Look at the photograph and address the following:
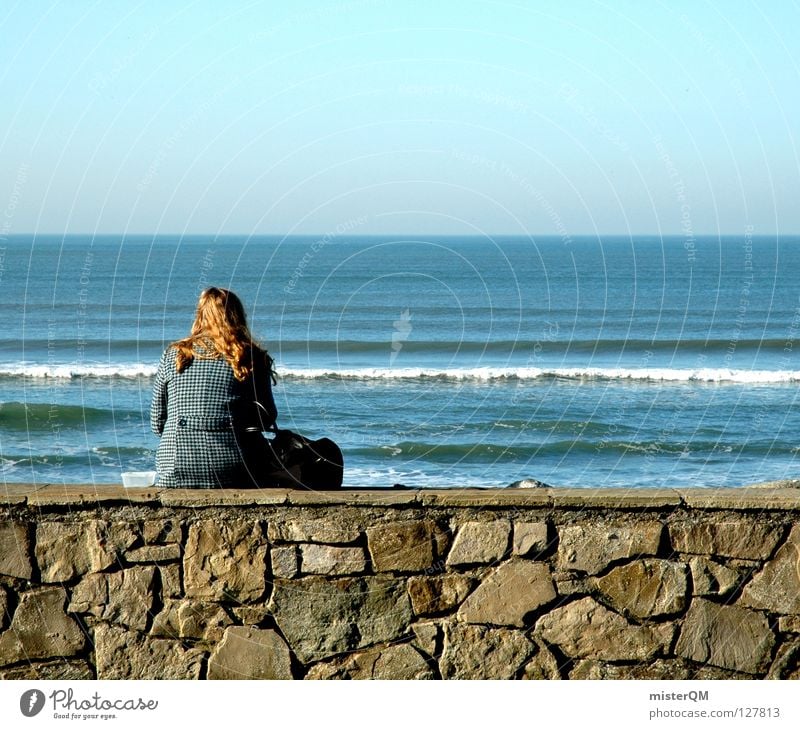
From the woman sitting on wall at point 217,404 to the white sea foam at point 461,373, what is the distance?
1514 cm

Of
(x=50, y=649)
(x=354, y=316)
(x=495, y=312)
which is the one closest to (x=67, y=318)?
(x=354, y=316)

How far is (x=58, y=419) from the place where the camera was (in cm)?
1532

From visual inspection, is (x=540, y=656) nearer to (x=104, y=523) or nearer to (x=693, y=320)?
(x=104, y=523)

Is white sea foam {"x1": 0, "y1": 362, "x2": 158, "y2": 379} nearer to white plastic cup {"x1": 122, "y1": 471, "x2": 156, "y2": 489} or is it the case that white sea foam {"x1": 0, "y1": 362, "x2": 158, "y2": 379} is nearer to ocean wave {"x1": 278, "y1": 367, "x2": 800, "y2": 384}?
ocean wave {"x1": 278, "y1": 367, "x2": 800, "y2": 384}

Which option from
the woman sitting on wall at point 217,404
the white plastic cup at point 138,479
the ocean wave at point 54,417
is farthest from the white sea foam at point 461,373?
the woman sitting on wall at point 217,404

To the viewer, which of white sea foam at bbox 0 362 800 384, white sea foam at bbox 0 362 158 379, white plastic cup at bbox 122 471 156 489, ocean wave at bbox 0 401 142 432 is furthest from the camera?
white sea foam at bbox 0 362 800 384

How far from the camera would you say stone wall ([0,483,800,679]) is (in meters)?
4.04

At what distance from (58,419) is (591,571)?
1259 centimetres

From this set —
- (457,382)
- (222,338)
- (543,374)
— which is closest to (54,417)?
(457,382)

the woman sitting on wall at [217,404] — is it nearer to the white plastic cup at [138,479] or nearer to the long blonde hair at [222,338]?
the long blonde hair at [222,338]

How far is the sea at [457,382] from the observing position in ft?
41.8
